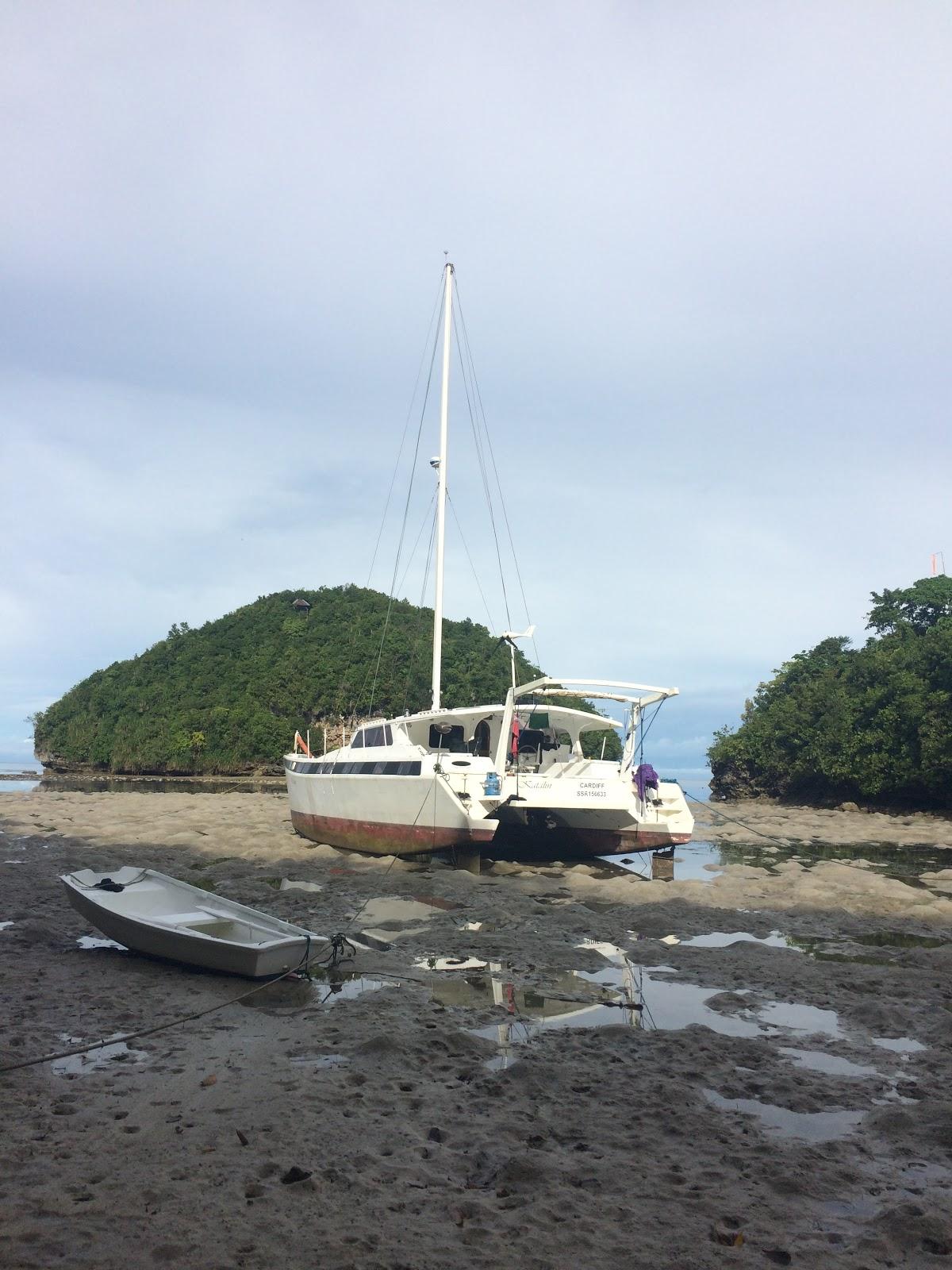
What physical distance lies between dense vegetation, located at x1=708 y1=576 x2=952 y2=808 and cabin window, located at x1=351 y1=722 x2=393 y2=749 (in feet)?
74.2

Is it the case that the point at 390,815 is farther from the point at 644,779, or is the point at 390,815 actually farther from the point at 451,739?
the point at 644,779

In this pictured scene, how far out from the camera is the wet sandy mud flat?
4023 millimetres

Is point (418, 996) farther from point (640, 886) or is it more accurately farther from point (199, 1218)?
point (640, 886)

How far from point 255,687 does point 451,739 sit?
59.7 m

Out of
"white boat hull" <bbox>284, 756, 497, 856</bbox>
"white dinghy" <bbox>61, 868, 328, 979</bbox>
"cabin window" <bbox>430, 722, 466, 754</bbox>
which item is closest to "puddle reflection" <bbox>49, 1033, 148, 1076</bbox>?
"white dinghy" <bbox>61, 868, 328, 979</bbox>

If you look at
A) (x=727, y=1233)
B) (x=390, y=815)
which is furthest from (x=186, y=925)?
(x=390, y=815)

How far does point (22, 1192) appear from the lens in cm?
429

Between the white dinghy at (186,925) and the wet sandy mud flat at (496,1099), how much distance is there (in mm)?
273

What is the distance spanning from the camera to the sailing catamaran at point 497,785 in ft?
54.6

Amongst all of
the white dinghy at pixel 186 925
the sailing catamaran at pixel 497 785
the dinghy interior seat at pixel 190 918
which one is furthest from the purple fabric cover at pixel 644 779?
the dinghy interior seat at pixel 190 918

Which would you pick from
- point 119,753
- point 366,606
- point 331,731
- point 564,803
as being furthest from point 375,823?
point 366,606

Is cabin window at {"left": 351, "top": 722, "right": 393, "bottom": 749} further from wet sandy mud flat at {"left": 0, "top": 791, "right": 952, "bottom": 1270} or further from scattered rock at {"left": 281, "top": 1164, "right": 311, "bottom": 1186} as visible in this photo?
scattered rock at {"left": 281, "top": 1164, "right": 311, "bottom": 1186}

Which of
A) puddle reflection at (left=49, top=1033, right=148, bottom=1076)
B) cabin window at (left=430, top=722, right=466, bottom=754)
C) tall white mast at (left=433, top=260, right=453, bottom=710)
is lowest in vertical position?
puddle reflection at (left=49, top=1033, right=148, bottom=1076)

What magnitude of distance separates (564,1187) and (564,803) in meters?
12.3
